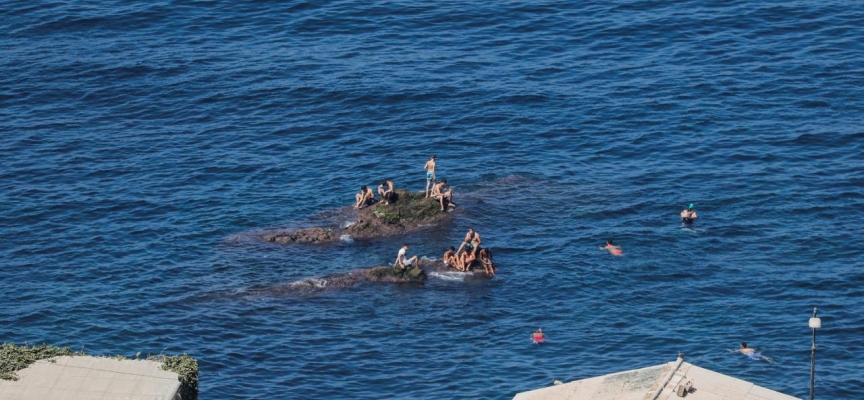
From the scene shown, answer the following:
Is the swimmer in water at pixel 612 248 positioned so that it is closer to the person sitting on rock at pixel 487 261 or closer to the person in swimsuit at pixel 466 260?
the person sitting on rock at pixel 487 261

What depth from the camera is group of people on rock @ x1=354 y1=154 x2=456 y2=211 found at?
6669 centimetres

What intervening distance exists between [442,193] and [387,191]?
8.77 ft

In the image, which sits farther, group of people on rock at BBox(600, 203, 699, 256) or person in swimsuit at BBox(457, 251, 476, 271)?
group of people on rock at BBox(600, 203, 699, 256)

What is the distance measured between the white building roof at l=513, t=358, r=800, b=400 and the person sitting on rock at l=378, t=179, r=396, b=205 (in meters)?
24.6

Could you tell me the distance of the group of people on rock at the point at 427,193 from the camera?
219 ft

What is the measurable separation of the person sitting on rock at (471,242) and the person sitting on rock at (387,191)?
254 inches

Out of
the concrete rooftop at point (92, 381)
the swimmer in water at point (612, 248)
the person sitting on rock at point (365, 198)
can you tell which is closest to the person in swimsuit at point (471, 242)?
the swimmer in water at point (612, 248)

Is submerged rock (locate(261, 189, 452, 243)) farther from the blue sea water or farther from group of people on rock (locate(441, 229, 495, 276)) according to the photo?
group of people on rock (locate(441, 229, 495, 276))

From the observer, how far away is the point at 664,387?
135 feet

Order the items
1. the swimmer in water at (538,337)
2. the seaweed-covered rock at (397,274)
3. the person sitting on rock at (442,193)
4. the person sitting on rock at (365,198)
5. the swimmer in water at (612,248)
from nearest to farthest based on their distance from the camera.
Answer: the swimmer in water at (538,337) < the seaweed-covered rock at (397,274) < the swimmer in water at (612,248) < the person sitting on rock at (442,193) < the person sitting on rock at (365,198)

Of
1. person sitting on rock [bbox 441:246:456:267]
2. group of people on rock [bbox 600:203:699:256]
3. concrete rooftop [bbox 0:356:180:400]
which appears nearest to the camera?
concrete rooftop [bbox 0:356:180:400]

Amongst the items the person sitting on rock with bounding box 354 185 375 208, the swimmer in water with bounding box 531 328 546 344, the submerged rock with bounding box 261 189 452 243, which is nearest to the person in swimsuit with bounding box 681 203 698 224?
the submerged rock with bounding box 261 189 452 243

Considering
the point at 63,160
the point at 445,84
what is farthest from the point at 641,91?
the point at 63,160

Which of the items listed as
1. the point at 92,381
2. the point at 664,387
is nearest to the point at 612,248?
the point at 664,387
